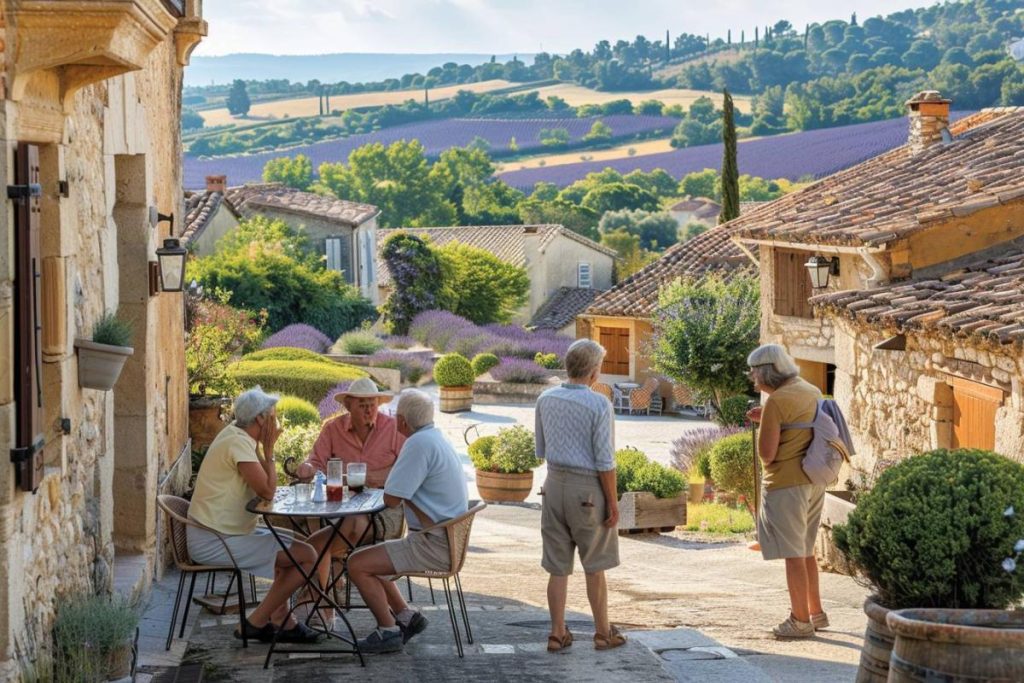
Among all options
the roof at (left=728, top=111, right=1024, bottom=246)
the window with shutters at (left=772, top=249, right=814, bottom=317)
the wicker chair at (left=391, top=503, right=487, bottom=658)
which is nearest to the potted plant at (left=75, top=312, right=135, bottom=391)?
the wicker chair at (left=391, top=503, right=487, bottom=658)

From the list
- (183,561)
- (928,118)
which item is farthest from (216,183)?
(183,561)

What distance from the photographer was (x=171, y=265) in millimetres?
9055

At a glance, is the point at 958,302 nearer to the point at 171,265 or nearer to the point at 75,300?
the point at 171,265

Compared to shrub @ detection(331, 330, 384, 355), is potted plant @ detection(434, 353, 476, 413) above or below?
below

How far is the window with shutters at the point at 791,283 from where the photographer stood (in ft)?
66.0

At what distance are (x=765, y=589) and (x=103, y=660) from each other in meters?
5.31

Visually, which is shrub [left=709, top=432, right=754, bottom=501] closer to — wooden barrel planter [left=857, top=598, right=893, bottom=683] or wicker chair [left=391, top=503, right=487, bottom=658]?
wicker chair [left=391, top=503, right=487, bottom=658]

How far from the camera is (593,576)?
23.7 ft

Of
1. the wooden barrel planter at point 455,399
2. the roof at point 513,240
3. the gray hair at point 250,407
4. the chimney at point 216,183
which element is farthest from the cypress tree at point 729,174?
the gray hair at point 250,407

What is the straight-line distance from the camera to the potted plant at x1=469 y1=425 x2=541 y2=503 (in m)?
17.3

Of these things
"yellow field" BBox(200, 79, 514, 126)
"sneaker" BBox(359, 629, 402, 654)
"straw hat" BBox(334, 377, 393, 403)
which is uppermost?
"yellow field" BBox(200, 79, 514, 126)

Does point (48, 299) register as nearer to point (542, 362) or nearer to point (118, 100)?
point (118, 100)

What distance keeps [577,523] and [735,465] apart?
377 inches

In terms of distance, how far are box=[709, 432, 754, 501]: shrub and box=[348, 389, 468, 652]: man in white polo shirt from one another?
9507 mm
